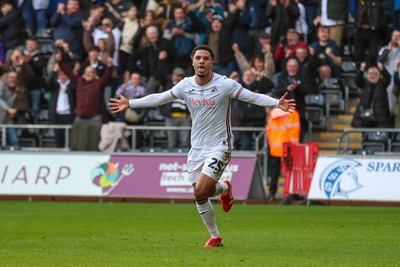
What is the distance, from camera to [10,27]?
33906 millimetres

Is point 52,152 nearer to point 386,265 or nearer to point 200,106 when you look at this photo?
point 200,106

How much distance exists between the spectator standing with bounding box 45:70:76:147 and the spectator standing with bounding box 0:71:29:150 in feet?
2.59

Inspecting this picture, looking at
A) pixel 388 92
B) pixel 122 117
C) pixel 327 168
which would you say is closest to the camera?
pixel 327 168

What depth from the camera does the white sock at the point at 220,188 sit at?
16109 millimetres

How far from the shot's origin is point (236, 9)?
101ft

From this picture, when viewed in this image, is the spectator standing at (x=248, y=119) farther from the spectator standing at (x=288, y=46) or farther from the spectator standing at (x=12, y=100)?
the spectator standing at (x=12, y=100)

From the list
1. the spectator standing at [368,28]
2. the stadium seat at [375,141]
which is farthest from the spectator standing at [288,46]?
the stadium seat at [375,141]

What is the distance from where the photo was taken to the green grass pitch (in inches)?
553

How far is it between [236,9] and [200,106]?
14.8 metres

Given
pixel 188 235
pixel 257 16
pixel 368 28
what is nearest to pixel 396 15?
pixel 368 28

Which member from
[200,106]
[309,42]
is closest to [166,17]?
[309,42]

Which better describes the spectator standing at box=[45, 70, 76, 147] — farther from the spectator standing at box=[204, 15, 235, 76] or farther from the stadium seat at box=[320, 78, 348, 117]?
the stadium seat at box=[320, 78, 348, 117]

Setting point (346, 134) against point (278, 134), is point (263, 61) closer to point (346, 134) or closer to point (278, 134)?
point (278, 134)

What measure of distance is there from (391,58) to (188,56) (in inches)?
208
